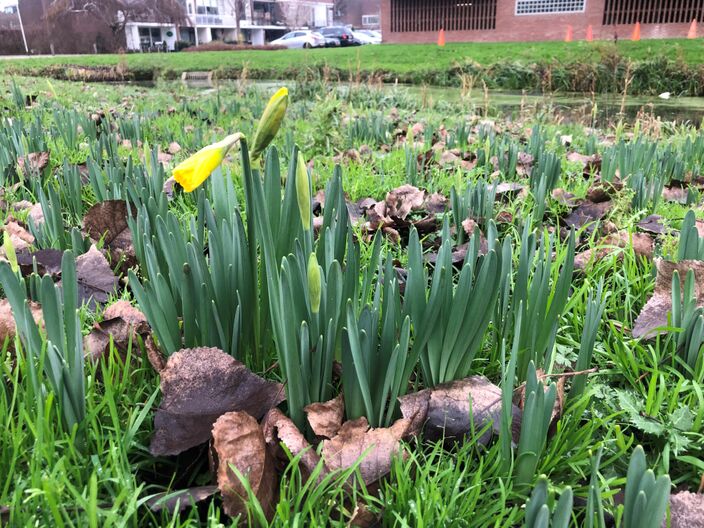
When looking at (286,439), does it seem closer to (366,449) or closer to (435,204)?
(366,449)

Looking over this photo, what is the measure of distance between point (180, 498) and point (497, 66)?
45.8 feet

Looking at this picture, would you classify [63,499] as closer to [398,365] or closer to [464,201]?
[398,365]

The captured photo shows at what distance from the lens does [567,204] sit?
227cm

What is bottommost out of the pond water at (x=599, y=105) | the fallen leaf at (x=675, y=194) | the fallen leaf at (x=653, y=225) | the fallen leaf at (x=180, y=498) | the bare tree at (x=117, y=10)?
the pond water at (x=599, y=105)

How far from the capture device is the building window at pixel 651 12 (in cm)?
2209

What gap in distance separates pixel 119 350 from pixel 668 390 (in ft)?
3.66

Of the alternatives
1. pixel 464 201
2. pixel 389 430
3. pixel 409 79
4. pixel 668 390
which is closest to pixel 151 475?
pixel 389 430

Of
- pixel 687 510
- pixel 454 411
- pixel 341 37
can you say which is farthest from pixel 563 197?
pixel 341 37

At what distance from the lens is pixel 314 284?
0.86 m

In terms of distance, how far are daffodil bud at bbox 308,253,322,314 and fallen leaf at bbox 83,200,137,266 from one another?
101cm

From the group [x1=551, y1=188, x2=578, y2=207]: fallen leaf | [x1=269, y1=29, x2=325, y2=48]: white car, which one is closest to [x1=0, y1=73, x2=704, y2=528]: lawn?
[x1=551, y1=188, x2=578, y2=207]: fallen leaf

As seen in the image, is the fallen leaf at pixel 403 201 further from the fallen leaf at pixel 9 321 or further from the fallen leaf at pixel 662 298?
the fallen leaf at pixel 9 321

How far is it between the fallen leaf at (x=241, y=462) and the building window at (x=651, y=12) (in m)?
26.5

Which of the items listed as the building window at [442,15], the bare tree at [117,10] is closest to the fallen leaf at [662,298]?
the building window at [442,15]
